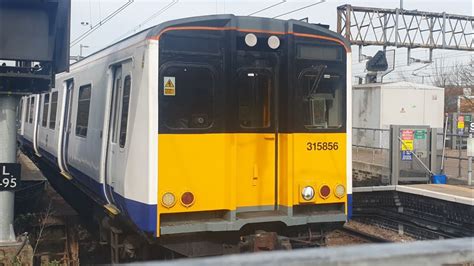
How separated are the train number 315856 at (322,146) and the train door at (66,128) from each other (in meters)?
5.04

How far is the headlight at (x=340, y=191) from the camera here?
6113 millimetres

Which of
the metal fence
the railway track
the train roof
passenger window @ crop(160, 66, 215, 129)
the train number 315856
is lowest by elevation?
the railway track

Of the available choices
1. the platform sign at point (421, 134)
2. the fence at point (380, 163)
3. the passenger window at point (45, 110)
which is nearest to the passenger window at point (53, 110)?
the passenger window at point (45, 110)

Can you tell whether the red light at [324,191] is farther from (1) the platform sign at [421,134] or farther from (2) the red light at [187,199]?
(1) the platform sign at [421,134]

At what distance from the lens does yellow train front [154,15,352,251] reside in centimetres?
544

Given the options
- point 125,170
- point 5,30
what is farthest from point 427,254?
point 5,30

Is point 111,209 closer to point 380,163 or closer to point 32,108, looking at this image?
point 380,163

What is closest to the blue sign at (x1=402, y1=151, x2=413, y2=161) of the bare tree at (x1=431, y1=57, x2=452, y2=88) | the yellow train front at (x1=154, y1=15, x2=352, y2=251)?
the yellow train front at (x1=154, y1=15, x2=352, y2=251)

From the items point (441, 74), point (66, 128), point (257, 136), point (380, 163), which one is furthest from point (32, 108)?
point (441, 74)

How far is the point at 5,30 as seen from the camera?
6.16 metres

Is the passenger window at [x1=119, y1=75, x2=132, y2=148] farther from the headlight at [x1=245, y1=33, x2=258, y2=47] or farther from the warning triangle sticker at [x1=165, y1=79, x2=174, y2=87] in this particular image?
the headlight at [x1=245, y1=33, x2=258, y2=47]

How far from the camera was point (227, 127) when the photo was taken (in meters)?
5.69

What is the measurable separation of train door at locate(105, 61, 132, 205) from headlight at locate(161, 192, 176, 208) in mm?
705

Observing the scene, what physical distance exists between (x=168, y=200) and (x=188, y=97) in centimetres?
108
